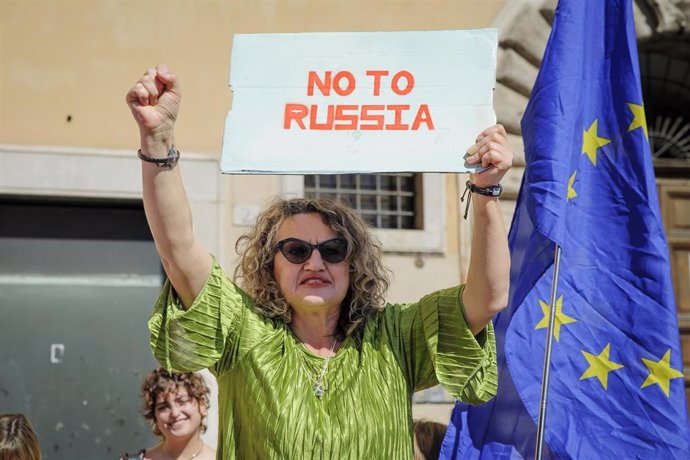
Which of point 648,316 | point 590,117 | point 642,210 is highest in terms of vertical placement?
point 590,117

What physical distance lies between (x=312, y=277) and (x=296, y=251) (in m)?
0.08

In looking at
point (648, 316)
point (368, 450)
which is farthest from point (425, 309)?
point (648, 316)

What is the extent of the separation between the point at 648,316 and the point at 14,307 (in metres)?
3.74

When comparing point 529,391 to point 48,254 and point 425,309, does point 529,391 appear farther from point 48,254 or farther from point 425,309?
point 48,254

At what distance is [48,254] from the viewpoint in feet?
20.0

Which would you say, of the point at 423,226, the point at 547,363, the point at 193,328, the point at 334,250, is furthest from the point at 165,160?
Result: the point at 423,226

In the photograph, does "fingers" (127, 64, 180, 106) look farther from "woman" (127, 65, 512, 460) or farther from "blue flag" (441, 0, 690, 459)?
"blue flag" (441, 0, 690, 459)

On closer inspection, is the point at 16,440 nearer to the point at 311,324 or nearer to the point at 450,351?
the point at 311,324

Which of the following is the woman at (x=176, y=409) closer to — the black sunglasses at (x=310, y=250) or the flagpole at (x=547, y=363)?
the flagpole at (x=547, y=363)

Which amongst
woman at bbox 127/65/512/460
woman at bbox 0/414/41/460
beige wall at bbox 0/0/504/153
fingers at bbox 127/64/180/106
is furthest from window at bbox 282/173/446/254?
fingers at bbox 127/64/180/106

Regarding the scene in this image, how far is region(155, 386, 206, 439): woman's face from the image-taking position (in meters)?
4.21

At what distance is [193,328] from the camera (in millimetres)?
2445

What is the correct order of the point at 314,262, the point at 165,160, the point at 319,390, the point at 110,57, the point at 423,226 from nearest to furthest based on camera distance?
1. the point at 165,160
2. the point at 319,390
3. the point at 314,262
4. the point at 110,57
5. the point at 423,226

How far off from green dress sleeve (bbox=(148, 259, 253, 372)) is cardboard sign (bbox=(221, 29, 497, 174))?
305mm
